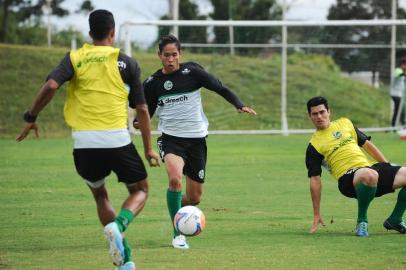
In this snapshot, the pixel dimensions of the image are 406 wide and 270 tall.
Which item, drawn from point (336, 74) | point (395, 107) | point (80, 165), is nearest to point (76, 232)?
point (80, 165)

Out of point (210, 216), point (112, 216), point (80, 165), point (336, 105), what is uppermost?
point (80, 165)

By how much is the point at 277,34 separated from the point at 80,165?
24998mm

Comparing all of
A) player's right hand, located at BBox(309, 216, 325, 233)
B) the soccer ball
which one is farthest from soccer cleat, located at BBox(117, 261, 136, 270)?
player's right hand, located at BBox(309, 216, 325, 233)

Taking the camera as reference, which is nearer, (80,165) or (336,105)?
(80,165)

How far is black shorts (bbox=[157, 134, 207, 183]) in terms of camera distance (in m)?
10.5

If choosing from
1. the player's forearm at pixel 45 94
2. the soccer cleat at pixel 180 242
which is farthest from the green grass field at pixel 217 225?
the player's forearm at pixel 45 94

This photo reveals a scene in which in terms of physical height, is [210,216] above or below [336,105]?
above

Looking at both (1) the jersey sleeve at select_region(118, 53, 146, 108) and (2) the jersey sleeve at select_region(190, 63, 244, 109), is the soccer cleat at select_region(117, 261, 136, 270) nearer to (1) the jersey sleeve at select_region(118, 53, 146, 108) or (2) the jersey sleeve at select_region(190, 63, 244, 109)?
(1) the jersey sleeve at select_region(118, 53, 146, 108)

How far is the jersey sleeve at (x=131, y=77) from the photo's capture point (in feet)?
26.1

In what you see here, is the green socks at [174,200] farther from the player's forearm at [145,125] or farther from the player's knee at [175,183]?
the player's forearm at [145,125]

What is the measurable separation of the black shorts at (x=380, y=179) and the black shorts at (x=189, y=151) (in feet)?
5.21

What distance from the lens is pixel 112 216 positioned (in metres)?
8.33

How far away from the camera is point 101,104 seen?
7945 millimetres

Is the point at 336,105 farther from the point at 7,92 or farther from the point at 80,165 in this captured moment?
the point at 80,165
